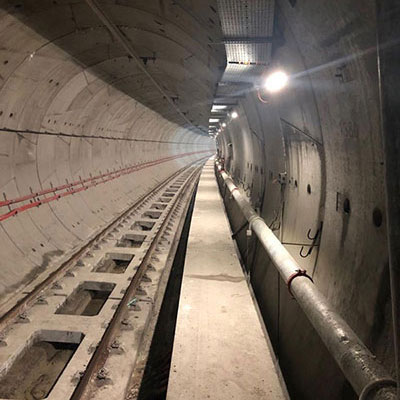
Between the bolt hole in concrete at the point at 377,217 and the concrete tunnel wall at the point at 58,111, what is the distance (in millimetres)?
3956

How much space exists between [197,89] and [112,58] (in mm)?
3494

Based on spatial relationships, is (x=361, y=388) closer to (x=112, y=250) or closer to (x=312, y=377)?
(x=312, y=377)

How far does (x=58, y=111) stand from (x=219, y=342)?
6270 mm

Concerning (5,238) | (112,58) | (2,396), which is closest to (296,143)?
(112,58)

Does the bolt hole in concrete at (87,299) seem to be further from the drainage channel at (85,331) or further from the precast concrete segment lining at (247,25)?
the precast concrete segment lining at (247,25)

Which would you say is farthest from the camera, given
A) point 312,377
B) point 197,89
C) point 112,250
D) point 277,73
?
point 197,89

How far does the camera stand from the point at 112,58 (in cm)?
689

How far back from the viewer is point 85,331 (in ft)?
15.3

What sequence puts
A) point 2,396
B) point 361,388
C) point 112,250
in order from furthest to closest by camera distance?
point 112,250 → point 2,396 → point 361,388

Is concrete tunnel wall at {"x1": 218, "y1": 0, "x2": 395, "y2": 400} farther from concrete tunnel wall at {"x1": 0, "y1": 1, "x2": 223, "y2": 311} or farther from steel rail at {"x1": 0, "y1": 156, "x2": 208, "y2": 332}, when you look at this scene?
steel rail at {"x1": 0, "y1": 156, "x2": 208, "y2": 332}

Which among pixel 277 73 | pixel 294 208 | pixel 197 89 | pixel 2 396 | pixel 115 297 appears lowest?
pixel 2 396

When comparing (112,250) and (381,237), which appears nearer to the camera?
(381,237)

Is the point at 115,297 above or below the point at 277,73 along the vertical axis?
below

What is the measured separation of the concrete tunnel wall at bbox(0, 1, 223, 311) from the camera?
4.96 meters
